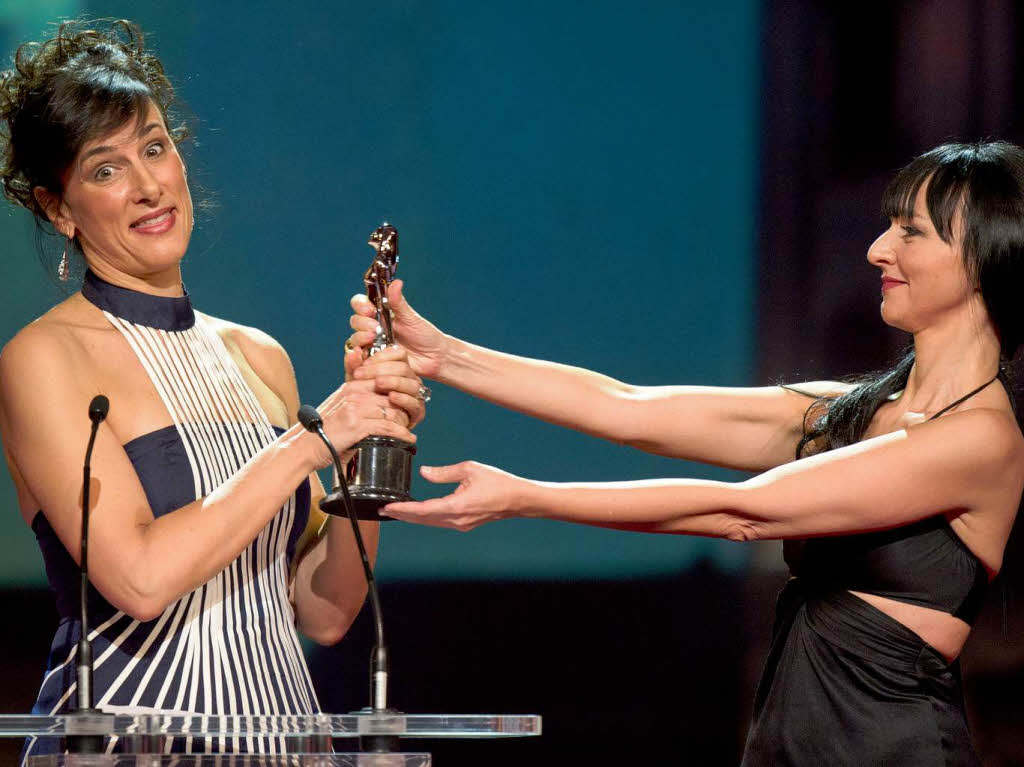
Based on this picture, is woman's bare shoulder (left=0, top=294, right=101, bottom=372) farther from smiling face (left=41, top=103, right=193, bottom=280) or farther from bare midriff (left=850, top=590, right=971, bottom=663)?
bare midriff (left=850, top=590, right=971, bottom=663)

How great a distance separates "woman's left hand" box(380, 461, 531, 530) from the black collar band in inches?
19.2

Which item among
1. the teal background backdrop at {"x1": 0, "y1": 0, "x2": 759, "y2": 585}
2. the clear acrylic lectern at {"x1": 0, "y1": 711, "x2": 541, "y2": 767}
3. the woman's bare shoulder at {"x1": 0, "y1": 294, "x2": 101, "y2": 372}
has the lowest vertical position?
the clear acrylic lectern at {"x1": 0, "y1": 711, "x2": 541, "y2": 767}

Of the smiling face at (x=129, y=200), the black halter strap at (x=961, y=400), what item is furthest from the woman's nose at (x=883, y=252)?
the smiling face at (x=129, y=200)

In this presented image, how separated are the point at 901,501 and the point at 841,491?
10 cm

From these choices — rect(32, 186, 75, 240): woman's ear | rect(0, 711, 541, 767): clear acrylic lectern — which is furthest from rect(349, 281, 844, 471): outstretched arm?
rect(0, 711, 541, 767): clear acrylic lectern

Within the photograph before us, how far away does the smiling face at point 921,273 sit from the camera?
6.26 ft

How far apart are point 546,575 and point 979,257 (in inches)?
50.5

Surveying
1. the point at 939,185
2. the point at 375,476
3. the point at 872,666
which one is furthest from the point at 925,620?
the point at 375,476

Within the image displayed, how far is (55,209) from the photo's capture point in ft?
5.93

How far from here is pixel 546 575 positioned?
9.29ft

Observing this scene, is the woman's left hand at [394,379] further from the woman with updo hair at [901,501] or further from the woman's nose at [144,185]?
the woman's nose at [144,185]

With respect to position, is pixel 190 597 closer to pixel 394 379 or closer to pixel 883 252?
pixel 394 379

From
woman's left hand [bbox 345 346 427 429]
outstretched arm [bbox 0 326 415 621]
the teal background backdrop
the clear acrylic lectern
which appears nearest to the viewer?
the clear acrylic lectern

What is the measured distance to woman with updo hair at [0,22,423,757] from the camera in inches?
61.1
